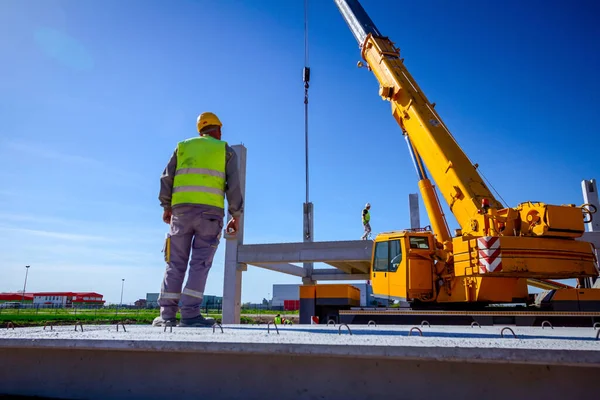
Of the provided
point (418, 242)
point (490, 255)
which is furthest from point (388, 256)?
point (490, 255)

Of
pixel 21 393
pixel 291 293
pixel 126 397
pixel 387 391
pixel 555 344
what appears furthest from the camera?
pixel 291 293

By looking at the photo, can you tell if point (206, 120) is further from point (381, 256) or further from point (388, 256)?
point (381, 256)

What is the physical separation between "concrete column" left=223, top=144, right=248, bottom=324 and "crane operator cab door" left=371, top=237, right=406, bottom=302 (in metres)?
6.16

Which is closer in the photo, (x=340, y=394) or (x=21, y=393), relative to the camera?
(x=340, y=394)

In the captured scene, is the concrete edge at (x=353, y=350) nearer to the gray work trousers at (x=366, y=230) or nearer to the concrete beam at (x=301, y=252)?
the concrete beam at (x=301, y=252)

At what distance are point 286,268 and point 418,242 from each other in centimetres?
892

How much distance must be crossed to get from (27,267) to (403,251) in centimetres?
8750

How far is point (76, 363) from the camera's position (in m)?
2.01

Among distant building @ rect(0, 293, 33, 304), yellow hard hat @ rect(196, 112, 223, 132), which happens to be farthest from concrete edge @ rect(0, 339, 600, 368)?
distant building @ rect(0, 293, 33, 304)

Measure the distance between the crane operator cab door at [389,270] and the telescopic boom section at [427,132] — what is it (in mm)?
1255

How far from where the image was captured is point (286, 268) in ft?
51.5

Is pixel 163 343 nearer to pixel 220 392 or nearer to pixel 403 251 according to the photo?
pixel 220 392

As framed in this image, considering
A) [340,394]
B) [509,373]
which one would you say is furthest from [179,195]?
[509,373]

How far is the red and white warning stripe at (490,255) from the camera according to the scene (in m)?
5.67
